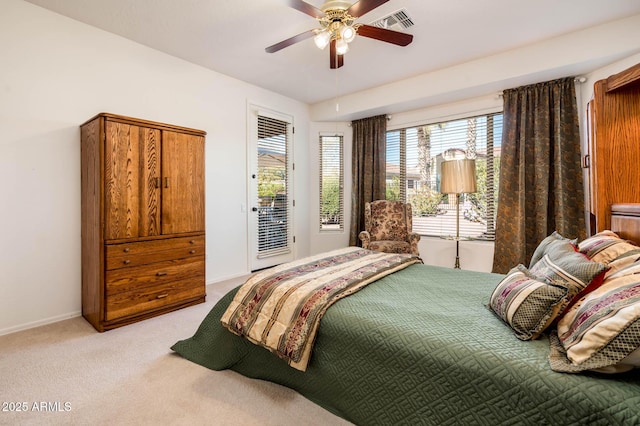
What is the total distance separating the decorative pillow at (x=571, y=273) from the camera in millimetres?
1221

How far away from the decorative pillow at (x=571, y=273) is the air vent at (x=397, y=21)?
2.37 meters

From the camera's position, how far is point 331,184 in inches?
211

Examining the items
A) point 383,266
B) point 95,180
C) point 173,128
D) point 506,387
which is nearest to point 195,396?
point 383,266

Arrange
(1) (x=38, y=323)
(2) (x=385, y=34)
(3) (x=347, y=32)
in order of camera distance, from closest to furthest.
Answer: (3) (x=347, y=32) < (2) (x=385, y=34) < (1) (x=38, y=323)

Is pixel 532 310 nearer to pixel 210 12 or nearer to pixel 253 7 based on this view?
pixel 253 7

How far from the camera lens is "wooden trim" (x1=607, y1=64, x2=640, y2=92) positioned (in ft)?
5.16

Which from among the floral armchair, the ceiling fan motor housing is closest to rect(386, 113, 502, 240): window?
the floral armchair

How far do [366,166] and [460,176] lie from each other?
1.64 metres

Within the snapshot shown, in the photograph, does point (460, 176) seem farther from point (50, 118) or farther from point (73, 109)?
point (50, 118)

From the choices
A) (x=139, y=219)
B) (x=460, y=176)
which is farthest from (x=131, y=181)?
(x=460, y=176)

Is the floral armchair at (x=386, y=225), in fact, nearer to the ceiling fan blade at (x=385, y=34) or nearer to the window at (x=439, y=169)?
the window at (x=439, y=169)

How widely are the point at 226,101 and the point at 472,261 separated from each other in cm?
407

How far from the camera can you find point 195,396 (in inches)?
68.6

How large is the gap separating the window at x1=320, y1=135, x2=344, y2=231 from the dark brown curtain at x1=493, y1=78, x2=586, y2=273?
8.15ft
